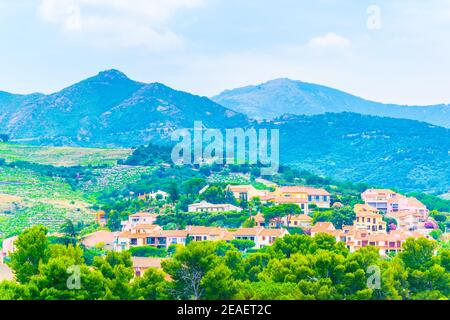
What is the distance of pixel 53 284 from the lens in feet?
102

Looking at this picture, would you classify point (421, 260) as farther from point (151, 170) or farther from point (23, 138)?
point (23, 138)

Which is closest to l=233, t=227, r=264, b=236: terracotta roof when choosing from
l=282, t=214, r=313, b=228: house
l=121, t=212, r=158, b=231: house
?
l=282, t=214, r=313, b=228: house

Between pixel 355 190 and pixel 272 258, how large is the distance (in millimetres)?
44572

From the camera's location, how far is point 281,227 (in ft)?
206

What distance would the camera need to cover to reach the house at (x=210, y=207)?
67875mm

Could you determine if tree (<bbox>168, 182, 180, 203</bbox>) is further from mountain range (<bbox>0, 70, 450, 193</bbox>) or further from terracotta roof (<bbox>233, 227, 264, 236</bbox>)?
mountain range (<bbox>0, 70, 450, 193</bbox>)

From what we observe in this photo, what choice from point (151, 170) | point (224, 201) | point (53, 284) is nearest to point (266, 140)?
point (151, 170)

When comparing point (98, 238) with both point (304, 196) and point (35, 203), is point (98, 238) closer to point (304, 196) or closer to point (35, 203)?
point (35, 203)

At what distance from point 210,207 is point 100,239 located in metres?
11.4

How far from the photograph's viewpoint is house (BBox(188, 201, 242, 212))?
67.9 m

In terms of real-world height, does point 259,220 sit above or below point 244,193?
below

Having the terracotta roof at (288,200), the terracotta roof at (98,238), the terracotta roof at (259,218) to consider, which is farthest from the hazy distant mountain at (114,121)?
the terracotta roof at (98,238)

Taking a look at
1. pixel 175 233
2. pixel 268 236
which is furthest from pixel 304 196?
pixel 175 233
